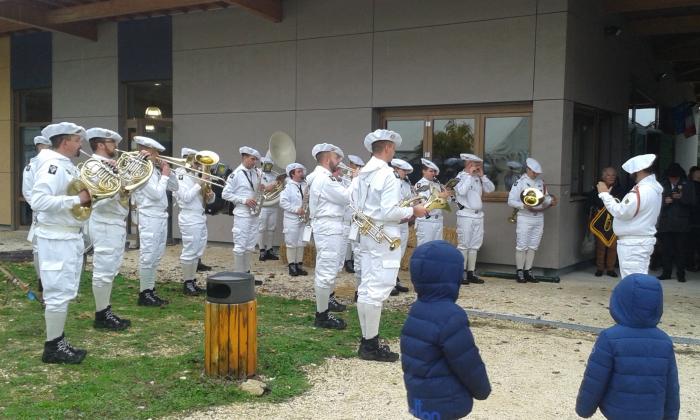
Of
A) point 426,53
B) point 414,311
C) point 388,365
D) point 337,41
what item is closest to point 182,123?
point 337,41

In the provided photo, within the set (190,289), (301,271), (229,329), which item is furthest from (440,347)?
(301,271)

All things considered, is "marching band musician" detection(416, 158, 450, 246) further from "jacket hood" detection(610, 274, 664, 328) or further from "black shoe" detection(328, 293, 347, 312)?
"jacket hood" detection(610, 274, 664, 328)

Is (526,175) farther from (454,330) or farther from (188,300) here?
(454,330)

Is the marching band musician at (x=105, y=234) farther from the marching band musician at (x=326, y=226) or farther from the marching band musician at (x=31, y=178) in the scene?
the marching band musician at (x=326, y=226)

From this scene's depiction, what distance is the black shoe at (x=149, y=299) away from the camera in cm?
784

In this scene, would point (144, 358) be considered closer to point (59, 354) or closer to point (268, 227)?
point (59, 354)

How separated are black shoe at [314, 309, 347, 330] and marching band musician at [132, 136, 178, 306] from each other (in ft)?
7.23

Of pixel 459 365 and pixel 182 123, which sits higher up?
pixel 182 123

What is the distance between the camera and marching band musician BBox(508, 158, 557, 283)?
380 inches

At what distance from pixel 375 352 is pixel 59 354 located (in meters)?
2.77

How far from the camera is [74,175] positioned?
5.59m

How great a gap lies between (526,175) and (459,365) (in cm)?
719

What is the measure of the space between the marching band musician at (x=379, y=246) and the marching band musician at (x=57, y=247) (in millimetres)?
2501

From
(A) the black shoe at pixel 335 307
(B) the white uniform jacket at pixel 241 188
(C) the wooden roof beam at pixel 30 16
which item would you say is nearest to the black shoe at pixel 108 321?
(A) the black shoe at pixel 335 307
